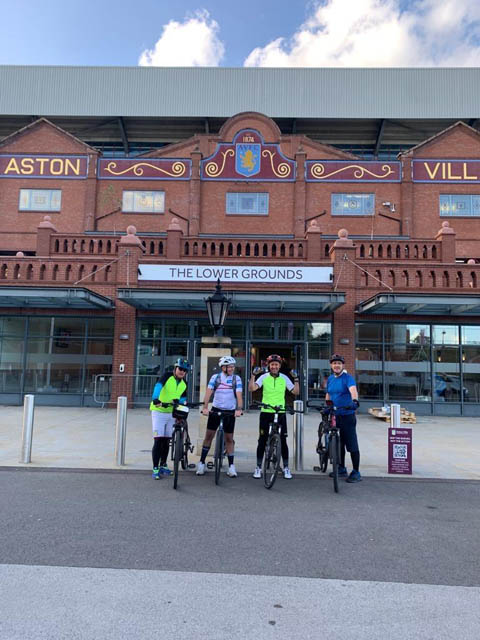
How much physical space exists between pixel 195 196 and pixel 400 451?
16.6m

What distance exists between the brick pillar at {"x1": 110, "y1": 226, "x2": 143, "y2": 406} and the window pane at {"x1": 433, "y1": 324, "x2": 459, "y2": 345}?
9.82 m

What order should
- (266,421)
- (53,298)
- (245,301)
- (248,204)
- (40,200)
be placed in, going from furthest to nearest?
(40,200)
(248,204)
(53,298)
(245,301)
(266,421)

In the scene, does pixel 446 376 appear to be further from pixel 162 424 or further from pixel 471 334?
pixel 162 424

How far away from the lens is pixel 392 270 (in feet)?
50.3

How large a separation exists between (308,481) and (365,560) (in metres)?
2.92

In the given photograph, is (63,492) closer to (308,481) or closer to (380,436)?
(308,481)

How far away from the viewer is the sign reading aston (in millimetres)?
15250

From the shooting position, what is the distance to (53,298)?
1427 centimetres

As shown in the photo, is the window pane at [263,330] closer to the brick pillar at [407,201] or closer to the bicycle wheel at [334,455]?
the bicycle wheel at [334,455]

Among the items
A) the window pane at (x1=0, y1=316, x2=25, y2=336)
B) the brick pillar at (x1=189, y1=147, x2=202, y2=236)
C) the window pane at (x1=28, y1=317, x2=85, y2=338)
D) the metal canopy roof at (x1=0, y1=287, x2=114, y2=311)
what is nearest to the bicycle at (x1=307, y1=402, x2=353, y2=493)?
the metal canopy roof at (x1=0, y1=287, x2=114, y2=311)

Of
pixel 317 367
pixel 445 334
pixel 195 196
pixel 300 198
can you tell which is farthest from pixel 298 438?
pixel 195 196

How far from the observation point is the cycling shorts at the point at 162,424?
22.4ft

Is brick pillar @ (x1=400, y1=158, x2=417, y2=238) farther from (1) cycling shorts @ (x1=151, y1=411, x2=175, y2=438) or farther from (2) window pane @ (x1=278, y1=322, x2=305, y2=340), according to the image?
(1) cycling shorts @ (x1=151, y1=411, x2=175, y2=438)

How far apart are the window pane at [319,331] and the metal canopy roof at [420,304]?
1.16 m
